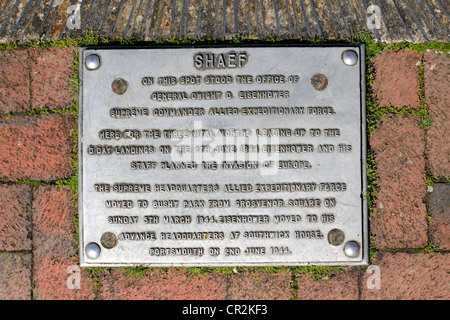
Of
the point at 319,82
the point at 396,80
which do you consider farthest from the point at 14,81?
the point at 396,80

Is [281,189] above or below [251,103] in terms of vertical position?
below

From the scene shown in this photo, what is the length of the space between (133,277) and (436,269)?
219cm

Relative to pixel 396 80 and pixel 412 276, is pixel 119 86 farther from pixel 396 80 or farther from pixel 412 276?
pixel 412 276

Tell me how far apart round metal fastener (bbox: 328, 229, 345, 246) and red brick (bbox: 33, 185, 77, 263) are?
181cm

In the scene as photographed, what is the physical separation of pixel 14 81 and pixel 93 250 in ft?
4.53

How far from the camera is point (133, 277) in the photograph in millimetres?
2326

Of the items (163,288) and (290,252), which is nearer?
(290,252)

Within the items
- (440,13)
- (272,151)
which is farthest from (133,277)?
(440,13)

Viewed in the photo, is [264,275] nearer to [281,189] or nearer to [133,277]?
[281,189]

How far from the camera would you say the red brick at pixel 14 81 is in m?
2.36

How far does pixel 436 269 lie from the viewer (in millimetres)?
2295

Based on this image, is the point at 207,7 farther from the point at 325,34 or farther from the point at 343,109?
the point at 343,109

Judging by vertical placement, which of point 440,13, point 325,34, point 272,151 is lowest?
point 272,151

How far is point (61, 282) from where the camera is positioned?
2.33m
